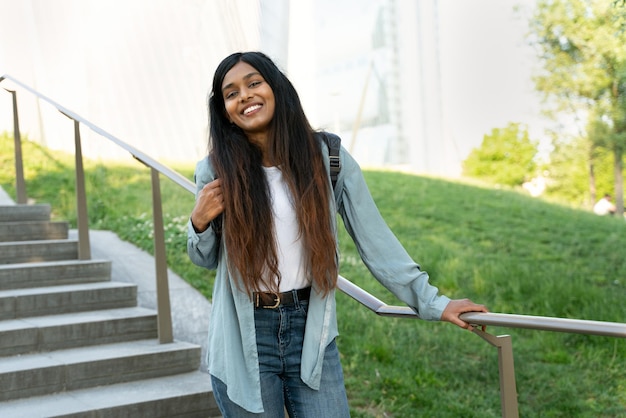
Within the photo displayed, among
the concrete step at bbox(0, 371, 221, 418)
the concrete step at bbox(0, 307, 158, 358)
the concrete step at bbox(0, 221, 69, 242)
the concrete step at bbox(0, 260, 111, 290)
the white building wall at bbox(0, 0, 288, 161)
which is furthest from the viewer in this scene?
the white building wall at bbox(0, 0, 288, 161)

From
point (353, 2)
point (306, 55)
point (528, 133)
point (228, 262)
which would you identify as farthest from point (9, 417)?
point (528, 133)

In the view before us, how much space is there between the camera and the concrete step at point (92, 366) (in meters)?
3.42

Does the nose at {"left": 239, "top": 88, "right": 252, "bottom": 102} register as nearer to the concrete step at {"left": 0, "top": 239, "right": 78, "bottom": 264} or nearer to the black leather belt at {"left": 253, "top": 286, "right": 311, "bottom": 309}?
the black leather belt at {"left": 253, "top": 286, "right": 311, "bottom": 309}

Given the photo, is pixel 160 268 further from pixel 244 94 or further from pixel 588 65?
pixel 588 65

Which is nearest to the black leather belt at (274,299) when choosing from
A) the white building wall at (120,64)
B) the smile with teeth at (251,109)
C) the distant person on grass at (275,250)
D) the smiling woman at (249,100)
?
the distant person on grass at (275,250)

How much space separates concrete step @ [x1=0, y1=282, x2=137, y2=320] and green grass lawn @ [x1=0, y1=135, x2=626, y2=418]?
57 cm

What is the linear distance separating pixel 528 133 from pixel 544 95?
19.1 meters

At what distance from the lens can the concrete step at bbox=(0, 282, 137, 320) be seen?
4.06 meters

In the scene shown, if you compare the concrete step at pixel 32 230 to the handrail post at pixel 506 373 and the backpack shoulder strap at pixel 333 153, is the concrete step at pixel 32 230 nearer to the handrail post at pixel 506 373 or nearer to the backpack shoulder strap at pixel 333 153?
the backpack shoulder strap at pixel 333 153

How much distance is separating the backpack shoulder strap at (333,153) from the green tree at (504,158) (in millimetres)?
32989

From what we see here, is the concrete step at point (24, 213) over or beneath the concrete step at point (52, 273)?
over

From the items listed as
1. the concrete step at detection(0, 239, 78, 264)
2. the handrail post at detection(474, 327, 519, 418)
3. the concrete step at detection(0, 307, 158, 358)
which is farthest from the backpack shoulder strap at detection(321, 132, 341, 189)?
the concrete step at detection(0, 239, 78, 264)

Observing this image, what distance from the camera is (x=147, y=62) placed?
8.77m

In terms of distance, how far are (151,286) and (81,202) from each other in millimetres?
661
